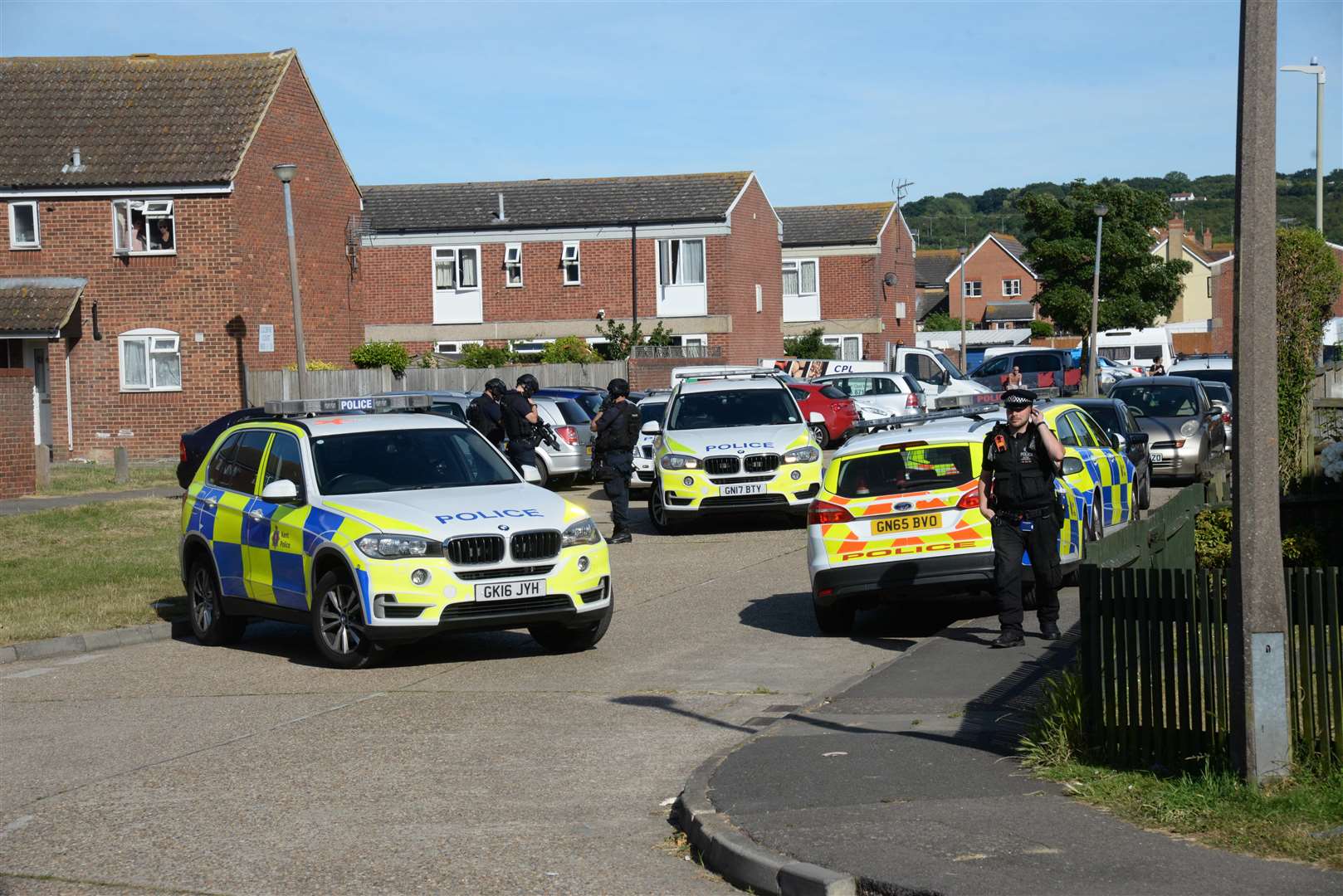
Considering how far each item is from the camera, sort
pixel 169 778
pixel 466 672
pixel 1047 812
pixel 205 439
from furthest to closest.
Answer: pixel 205 439, pixel 466 672, pixel 169 778, pixel 1047 812

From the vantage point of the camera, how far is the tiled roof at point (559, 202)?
49.5 m

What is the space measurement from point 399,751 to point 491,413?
12.9 m

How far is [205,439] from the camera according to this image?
86.5 feet

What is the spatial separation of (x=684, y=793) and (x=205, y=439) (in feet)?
67.6

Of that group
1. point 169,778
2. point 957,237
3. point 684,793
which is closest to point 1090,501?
point 684,793

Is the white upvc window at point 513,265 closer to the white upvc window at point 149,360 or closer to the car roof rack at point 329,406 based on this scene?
the white upvc window at point 149,360

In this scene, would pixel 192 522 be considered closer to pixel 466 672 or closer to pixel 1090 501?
pixel 466 672

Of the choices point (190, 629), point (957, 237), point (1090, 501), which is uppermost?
point (957, 237)

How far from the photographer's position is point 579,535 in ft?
38.0

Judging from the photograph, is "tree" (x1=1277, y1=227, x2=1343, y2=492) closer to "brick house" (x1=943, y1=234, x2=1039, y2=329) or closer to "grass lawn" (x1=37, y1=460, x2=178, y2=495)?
"grass lawn" (x1=37, y1=460, x2=178, y2=495)

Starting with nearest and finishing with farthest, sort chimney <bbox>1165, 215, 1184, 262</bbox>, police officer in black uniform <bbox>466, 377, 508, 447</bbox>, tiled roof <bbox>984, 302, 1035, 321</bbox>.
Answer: police officer in black uniform <bbox>466, 377, 508, 447</bbox>, chimney <bbox>1165, 215, 1184, 262</bbox>, tiled roof <bbox>984, 302, 1035, 321</bbox>

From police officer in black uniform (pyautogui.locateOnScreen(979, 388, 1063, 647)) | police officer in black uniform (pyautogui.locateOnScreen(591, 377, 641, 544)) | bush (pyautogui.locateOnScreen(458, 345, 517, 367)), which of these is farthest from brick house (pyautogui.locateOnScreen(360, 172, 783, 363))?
police officer in black uniform (pyautogui.locateOnScreen(979, 388, 1063, 647))

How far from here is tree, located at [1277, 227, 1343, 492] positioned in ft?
52.3

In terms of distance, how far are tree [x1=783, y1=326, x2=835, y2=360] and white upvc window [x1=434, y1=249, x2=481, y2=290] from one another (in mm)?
11747
